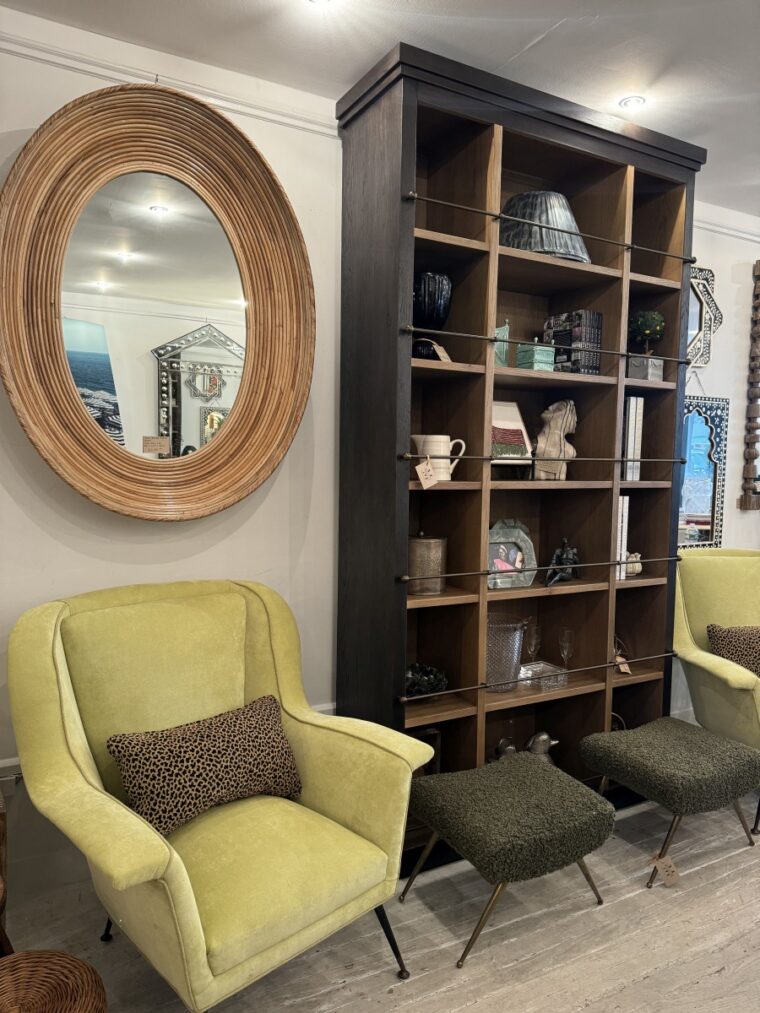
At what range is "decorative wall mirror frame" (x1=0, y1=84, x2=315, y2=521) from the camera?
6.68 ft

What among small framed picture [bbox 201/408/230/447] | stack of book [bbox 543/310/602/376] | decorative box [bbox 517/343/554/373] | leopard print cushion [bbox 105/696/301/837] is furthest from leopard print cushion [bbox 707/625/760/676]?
small framed picture [bbox 201/408/230/447]

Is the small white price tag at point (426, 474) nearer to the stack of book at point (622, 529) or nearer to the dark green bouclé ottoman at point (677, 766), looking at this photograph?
the stack of book at point (622, 529)

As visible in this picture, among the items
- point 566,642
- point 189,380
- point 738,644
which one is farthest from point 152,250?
point 738,644

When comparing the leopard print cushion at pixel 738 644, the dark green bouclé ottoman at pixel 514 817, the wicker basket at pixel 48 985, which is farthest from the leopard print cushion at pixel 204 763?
the leopard print cushion at pixel 738 644

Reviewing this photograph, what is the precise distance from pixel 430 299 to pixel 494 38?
779 mm

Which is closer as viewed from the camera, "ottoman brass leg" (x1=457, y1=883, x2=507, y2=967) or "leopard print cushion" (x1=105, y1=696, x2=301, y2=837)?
"leopard print cushion" (x1=105, y1=696, x2=301, y2=837)

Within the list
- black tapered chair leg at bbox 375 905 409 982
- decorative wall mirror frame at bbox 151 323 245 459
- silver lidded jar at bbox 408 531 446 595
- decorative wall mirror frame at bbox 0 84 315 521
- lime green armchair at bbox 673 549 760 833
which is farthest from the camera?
lime green armchair at bbox 673 549 760 833

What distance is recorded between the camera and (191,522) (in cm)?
241

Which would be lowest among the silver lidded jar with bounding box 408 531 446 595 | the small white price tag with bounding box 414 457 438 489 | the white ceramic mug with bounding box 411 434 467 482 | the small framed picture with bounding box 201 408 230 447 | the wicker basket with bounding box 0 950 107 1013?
the wicker basket with bounding box 0 950 107 1013

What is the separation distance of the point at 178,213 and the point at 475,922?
2.31 m

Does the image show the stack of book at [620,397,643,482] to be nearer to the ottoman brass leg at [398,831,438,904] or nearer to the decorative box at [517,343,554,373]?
the decorative box at [517,343,554,373]

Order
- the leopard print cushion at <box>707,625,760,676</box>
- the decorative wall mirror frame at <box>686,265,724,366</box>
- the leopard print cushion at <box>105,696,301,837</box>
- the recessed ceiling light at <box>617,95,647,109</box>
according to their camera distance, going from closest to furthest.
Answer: the leopard print cushion at <box>105,696,301,837</box> → the recessed ceiling light at <box>617,95,647,109</box> → the leopard print cushion at <box>707,625,760,676</box> → the decorative wall mirror frame at <box>686,265,724,366</box>

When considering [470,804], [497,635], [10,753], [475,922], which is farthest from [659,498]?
[10,753]

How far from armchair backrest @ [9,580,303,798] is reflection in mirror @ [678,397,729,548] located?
2234 mm
